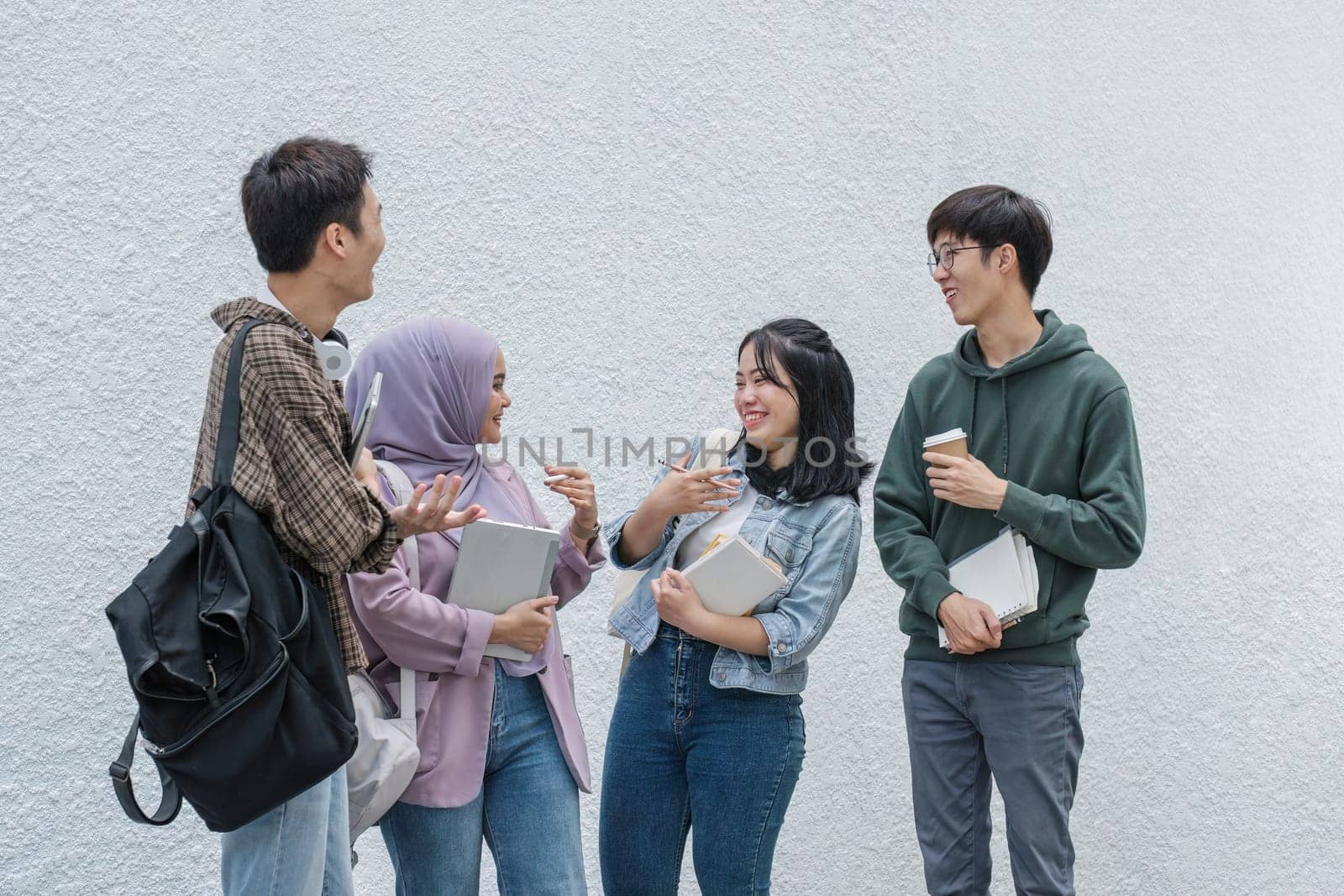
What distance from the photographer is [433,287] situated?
11.1 ft

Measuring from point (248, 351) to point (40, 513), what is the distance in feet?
5.16

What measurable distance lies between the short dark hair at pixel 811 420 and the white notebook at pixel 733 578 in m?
0.22

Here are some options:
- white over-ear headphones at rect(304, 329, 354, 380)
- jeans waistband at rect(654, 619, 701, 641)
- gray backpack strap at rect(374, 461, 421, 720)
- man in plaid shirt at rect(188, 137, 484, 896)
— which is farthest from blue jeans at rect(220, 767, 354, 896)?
jeans waistband at rect(654, 619, 701, 641)

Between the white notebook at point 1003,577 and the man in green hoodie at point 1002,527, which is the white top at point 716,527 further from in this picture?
the white notebook at point 1003,577

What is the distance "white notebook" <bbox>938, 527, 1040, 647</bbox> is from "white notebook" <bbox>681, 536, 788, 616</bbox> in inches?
17.2

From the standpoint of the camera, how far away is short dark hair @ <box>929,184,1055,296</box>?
268cm

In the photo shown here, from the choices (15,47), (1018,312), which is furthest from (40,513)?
(1018,312)

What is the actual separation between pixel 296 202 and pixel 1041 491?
167 cm

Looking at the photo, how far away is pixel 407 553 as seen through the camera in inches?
91.6

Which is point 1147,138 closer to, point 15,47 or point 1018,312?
point 1018,312

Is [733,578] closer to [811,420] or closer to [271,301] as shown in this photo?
[811,420]

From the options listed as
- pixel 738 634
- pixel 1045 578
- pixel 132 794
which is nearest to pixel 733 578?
pixel 738 634

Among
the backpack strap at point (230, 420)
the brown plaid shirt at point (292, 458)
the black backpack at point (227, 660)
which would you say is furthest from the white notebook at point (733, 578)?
the backpack strap at point (230, 420)

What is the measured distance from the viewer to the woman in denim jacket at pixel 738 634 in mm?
2465
